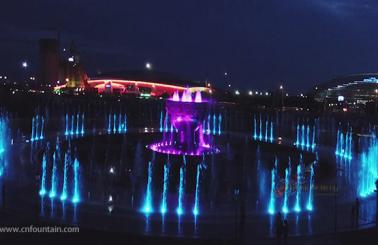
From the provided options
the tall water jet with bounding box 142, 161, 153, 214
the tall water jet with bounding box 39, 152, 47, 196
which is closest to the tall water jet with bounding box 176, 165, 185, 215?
the tall water jet with bounding box 142, 161, 153, 214

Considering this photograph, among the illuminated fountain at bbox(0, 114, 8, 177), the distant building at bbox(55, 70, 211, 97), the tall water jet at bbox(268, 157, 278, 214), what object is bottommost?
the tall water jet at bbox(268, 157, 278, 214)

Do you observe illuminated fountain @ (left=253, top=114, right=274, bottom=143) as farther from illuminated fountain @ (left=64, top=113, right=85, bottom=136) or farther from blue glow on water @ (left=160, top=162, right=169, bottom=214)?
blue glow on water @ (left=160, top=162, right=169, bottom=214)

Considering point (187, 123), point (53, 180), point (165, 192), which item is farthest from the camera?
point (187, 123)

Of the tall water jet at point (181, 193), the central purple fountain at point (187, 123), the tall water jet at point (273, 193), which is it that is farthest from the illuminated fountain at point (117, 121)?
the tall water jet at point (181, 193)

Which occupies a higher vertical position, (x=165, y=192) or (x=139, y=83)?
(x=139, y=83)

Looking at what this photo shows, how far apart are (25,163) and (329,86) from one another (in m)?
131

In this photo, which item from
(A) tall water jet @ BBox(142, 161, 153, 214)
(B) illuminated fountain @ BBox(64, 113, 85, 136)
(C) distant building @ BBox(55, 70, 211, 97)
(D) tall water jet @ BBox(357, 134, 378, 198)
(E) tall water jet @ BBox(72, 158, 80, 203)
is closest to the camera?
(A) tall water jet @ BBox(142, 161, 153, 214)

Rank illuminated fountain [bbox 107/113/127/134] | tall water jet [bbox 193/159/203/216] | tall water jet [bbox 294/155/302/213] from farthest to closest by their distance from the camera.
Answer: illuminated fountain [bbox 107/113/127/134] → tall water jet [bbox 294/155/302/213] → tall water jet [bbox 193/159/203/216]

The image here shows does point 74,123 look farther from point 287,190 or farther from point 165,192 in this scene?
point 287,190

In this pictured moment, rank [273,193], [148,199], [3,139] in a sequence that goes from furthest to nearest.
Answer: [3,139] → [273,193] → [148,199]

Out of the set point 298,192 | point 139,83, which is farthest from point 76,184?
point 139,83

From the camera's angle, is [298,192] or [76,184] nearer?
[76,184]

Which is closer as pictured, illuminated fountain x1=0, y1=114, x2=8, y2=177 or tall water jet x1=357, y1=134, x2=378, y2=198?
tall water jet x1=357, y1=134, x2=378, y2=198

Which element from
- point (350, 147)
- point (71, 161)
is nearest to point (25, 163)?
point (71, 161)
